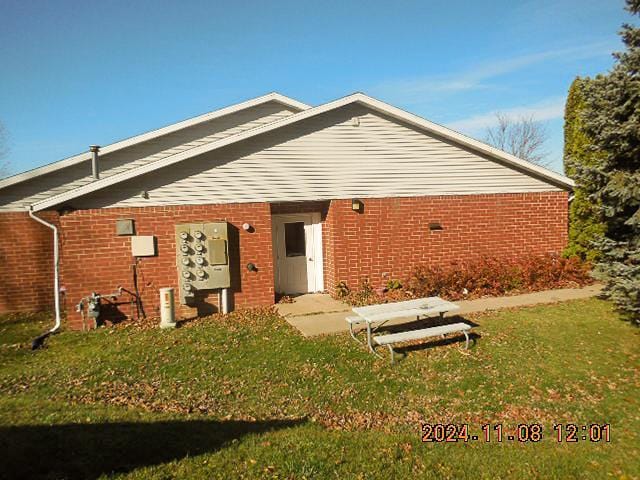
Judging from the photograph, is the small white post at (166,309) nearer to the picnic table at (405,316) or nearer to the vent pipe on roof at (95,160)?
the picnic table at (405,316)

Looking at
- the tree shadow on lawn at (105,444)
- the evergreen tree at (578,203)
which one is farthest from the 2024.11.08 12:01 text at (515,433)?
the evergreen tree at (578,203)

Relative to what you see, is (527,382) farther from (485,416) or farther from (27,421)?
(27,421)

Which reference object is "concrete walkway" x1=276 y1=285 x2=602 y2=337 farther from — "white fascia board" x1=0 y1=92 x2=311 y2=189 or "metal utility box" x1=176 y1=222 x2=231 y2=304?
"white fascia board" x1=0 y1=92 x2=311 y2=189

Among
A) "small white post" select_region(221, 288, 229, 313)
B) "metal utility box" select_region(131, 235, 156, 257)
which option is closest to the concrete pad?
"small white post" select_region(221, 288, 229, 313)

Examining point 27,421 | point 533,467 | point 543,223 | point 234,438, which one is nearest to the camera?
point 533,467

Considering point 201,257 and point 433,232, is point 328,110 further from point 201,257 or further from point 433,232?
point 201,257

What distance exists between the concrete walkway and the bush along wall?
395 millimetres

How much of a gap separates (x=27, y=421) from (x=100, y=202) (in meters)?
5.51

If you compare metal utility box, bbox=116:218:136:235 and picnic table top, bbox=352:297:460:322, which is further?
metal utility box, bbox=116:218:136:235

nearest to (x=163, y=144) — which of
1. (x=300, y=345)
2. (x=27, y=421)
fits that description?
(x=300, y=345)

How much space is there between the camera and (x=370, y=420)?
508 centimetres

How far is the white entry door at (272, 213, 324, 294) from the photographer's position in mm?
11656

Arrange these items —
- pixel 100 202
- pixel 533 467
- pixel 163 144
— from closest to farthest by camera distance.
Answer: pixel 533 467
pixel 100 202
pixel 163 144

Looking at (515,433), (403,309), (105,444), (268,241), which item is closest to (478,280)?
(403,309)
